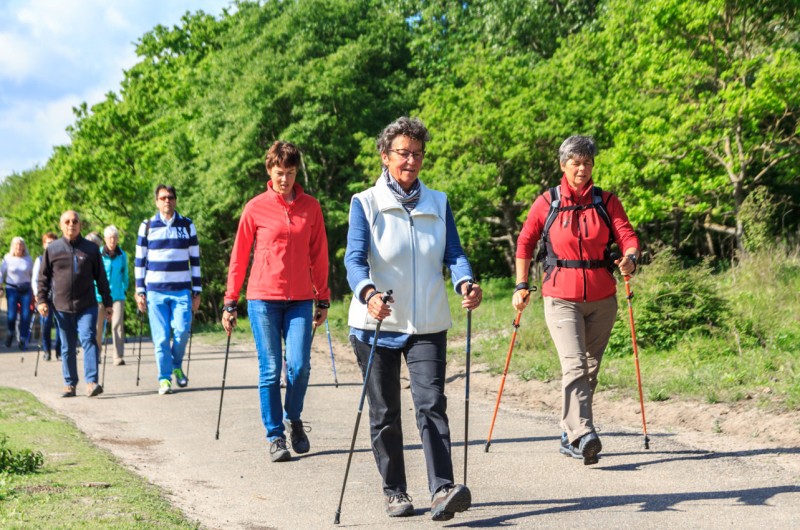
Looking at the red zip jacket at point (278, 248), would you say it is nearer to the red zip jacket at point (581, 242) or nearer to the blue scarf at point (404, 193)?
the red zip jacket at point (581, 242)

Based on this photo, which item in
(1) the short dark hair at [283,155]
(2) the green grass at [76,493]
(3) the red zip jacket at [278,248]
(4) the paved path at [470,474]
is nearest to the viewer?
(2) the green grass at [76,493]

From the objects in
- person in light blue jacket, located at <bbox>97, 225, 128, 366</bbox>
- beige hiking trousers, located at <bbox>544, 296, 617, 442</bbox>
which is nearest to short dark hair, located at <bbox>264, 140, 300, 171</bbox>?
beige hiking trousers, located at <bbox>544, 296, 617, 442</bbox>

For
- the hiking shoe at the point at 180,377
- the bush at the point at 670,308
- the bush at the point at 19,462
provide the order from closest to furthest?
the bush at the point at 19,462, the hiking shoe at the point at 180,377, the bush at the point at 670,308

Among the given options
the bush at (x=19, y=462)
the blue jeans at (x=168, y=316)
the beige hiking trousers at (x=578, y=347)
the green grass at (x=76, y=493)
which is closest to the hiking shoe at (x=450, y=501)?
the green grass at (x=76, y=493)

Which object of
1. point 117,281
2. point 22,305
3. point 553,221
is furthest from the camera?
point 22,305

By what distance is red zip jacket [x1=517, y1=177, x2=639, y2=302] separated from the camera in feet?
24.0

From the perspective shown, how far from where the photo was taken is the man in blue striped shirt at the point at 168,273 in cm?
1162

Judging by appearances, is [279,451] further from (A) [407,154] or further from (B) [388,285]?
(A) [407,154]

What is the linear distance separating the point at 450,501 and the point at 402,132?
6.62ft

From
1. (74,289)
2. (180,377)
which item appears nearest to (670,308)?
(180,377)

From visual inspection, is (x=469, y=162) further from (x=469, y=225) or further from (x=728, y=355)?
(x=728, y=355)

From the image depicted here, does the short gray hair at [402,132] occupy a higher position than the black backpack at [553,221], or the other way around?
the short gray hair at [402,132]

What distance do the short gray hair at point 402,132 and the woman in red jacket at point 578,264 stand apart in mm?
1712

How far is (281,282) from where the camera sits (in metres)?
7.97
